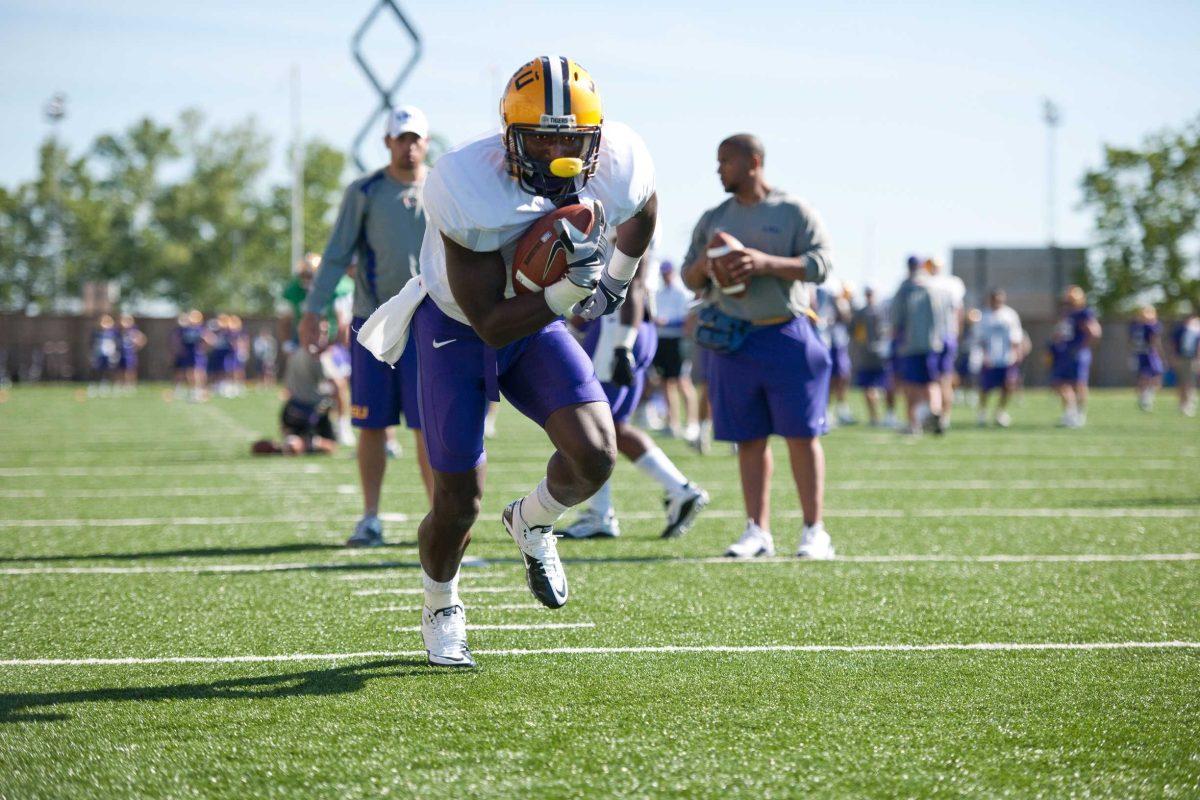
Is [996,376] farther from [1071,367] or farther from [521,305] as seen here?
[521,305]

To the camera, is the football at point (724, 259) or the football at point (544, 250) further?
the football at point (724, 259)

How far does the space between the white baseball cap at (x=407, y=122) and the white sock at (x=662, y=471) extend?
6.63 ft

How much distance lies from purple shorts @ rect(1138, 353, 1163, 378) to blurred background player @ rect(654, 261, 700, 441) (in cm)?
1061

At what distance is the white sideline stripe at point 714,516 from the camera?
27.5ft

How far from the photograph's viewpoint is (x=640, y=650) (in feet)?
15.5

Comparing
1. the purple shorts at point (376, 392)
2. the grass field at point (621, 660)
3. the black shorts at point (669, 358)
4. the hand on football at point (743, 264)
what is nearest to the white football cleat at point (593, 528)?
the grass field at point (621, 660)

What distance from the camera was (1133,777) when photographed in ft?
11.1

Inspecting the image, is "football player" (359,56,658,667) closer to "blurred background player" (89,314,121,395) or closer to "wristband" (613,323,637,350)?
"wristband" (613,323,637,350)

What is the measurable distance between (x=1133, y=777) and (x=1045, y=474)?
8.59 metres

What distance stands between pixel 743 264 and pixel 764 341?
19.3 inches

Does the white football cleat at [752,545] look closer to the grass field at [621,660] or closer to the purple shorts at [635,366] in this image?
the grass field at [621,660]

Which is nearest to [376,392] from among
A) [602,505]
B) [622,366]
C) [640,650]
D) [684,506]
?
[622,366]

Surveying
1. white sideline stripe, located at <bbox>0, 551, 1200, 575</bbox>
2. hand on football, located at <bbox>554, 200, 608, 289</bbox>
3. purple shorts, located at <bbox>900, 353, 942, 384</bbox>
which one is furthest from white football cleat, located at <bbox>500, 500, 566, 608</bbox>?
purple shorts, located at <bbox>900, 353, 942, 384</bbox>

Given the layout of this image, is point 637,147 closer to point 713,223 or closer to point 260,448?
point 713,223
